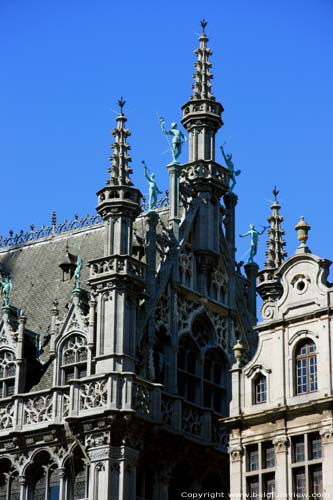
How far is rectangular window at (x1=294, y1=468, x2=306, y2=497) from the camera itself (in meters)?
51.1

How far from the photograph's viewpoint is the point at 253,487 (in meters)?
52.6

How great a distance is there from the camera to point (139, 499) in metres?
57.3

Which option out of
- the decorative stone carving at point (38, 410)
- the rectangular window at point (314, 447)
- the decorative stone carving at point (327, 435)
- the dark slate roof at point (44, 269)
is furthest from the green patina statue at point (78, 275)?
the decorative stone carving at point (327, 435)

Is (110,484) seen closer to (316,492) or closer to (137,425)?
(137,425)

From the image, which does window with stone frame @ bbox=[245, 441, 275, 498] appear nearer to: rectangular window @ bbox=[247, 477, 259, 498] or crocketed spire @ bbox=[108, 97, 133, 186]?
rectangular window @ bbox=[247, 477, 259, 498]

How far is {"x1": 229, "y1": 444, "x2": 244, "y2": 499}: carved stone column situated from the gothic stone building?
9.08ft

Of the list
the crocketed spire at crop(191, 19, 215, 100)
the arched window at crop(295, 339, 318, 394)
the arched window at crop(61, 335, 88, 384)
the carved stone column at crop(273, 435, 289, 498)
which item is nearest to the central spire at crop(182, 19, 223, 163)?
the crocketed spire at crop(191, 19, 215, 100)

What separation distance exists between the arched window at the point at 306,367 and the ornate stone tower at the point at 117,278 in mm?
7095

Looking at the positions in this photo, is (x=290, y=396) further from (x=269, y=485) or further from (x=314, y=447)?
(x=269, y=485)

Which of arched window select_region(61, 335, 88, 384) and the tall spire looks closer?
arched window select_region(61, 335, 88, 384)

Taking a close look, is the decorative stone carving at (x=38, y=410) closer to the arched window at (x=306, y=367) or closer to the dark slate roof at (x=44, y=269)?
the dark slate roof at (x=44, y=269)

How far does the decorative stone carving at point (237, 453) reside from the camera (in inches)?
2090

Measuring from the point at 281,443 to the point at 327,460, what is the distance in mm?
1994

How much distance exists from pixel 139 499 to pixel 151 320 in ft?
21.1
